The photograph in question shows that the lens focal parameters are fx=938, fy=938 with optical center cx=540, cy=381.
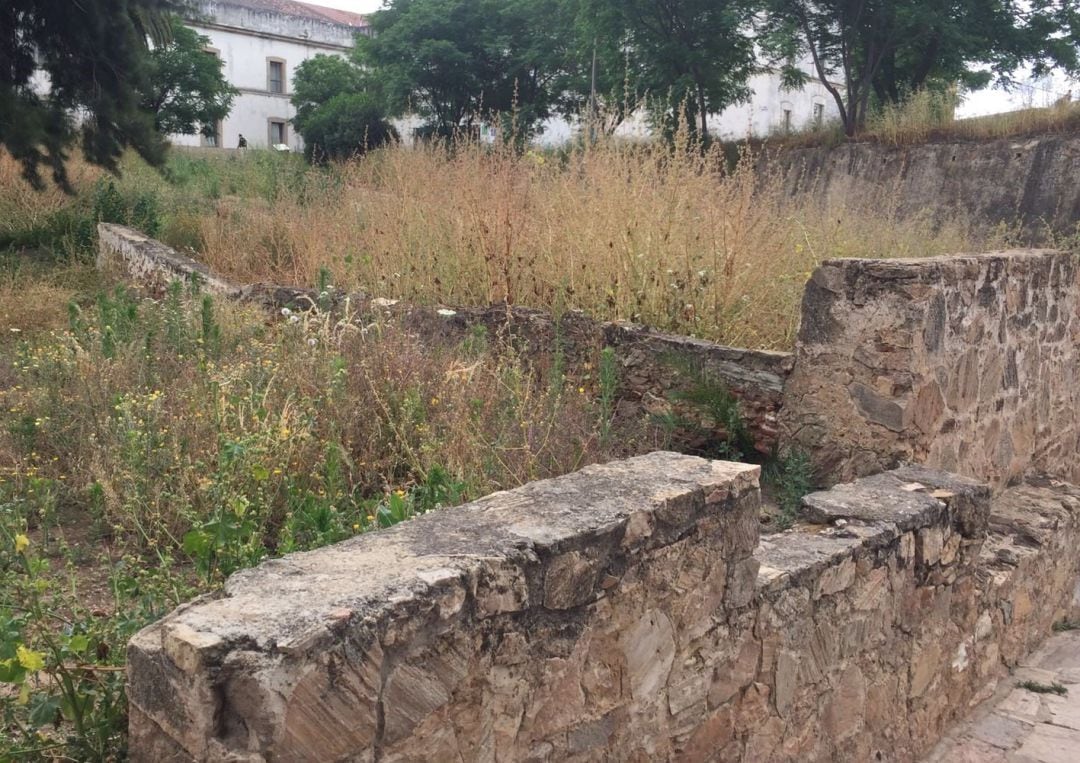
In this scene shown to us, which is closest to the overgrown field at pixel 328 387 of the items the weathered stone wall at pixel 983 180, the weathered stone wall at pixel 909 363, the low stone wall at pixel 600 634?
the weathered stone wall at pixel 909 363

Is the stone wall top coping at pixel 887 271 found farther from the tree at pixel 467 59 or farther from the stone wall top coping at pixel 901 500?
the tree at pixel 467 59

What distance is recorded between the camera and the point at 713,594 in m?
2.63

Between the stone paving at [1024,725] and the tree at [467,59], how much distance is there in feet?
68.1

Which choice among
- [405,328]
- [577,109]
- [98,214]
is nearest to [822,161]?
[577,109]

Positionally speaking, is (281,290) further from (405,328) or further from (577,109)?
(577,109)

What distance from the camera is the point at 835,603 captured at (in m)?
3.14

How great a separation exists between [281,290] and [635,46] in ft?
49.9

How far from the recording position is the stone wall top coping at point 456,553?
1.74m

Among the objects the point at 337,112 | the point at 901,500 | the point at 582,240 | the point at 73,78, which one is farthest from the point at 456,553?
the point at 337,112

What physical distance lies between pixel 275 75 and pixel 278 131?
2.17 meters

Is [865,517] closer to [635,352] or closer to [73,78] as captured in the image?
[635,352]

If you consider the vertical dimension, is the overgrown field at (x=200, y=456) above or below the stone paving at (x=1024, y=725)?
above

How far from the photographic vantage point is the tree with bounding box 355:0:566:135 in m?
23.8

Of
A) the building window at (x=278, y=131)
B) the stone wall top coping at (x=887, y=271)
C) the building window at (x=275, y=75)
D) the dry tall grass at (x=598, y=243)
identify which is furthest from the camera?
the building window at (x=278, y=131)
